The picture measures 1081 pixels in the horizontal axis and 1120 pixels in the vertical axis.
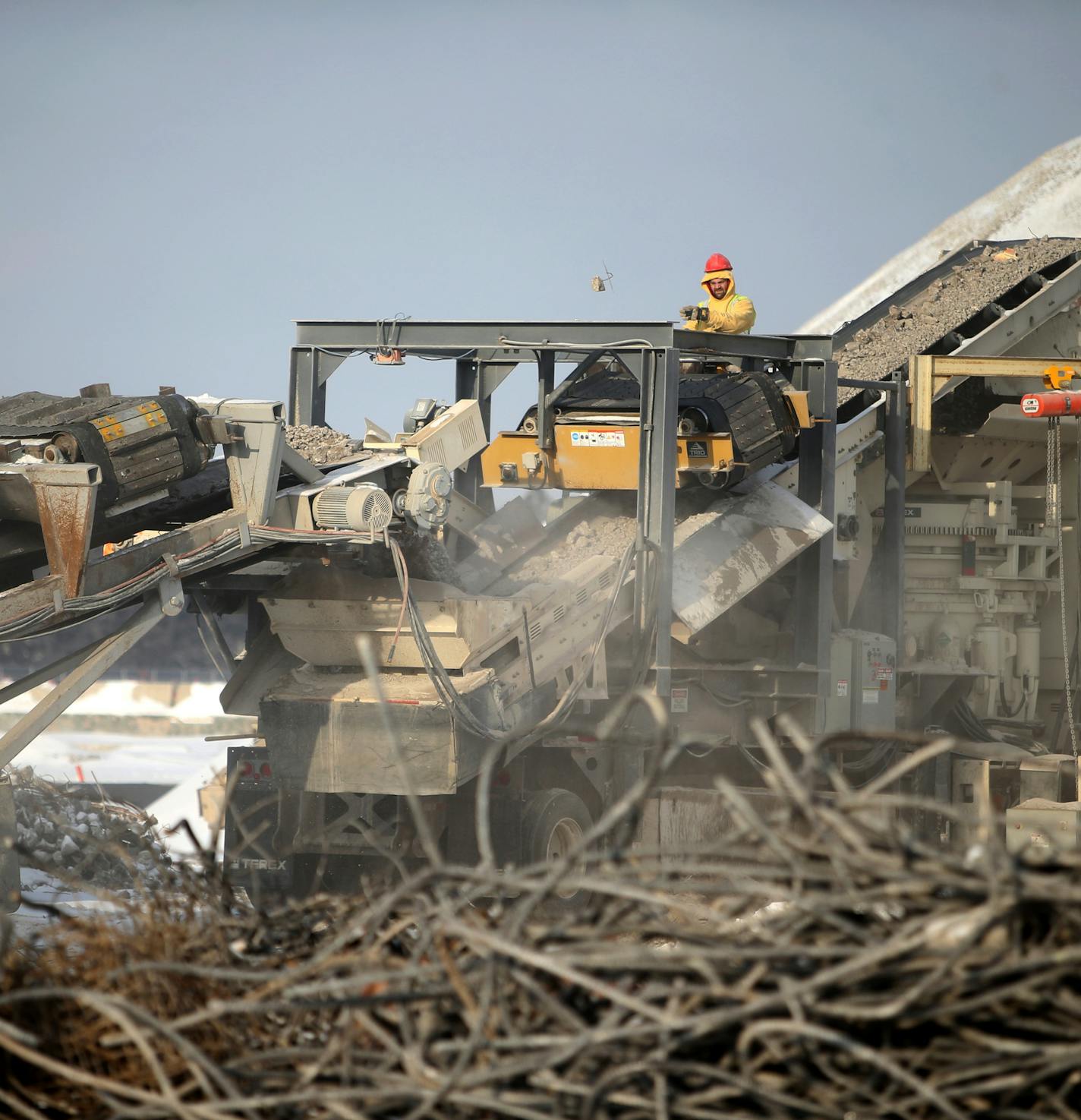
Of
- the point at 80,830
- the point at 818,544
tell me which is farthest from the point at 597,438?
the point at 80,830

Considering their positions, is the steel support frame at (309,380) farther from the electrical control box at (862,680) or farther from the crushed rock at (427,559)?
the electrical control box at (862,680)

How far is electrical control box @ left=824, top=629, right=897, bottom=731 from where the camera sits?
915 centimetres

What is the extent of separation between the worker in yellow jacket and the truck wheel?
10.9ft

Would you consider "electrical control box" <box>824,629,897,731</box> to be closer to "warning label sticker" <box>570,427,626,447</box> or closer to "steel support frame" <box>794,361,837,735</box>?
"steel support frame" <box>794,361,837,735</box>

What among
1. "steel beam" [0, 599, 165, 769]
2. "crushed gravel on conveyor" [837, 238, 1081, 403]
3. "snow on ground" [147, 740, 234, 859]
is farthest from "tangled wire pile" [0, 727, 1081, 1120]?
"crushed gravel on conveyor" [837, 238, 1081, 403]

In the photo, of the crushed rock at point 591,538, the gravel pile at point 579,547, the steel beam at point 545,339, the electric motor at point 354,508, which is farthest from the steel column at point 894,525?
the electric motor at point 354,508

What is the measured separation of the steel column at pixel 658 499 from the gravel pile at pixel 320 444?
1.59m

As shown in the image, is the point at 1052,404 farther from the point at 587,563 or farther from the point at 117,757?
the point at 117,757

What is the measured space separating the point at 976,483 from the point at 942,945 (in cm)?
949

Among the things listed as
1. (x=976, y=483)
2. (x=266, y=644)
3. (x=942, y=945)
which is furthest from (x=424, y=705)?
(x=976, y=483)

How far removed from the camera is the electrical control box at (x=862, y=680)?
915cm

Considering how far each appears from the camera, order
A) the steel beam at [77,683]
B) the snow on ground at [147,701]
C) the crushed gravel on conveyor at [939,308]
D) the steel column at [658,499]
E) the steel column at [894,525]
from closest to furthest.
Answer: the steel beam at [77,683]
the steel column at [658,499]
the steel column at [894,525]
the crushed gravel on conveyor at [939,308]
the snow on ground at [147,701]

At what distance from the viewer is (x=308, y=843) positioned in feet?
23.3

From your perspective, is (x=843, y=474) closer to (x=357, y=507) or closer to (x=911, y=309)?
(x=911, y=309)
